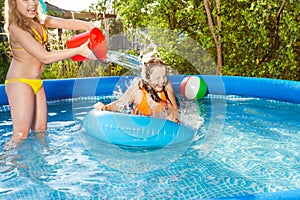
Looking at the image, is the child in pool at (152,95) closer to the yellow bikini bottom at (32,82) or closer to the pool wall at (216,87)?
the yellow bikini bottom at (32,82)

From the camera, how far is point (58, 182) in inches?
104

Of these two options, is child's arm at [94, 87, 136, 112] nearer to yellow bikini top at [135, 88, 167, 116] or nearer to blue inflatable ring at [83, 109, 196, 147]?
yellow bikini top at [135, 88, 167, 116]

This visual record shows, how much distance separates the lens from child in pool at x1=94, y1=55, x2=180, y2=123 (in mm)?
3365

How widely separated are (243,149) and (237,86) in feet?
9.05

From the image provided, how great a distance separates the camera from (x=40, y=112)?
326cm

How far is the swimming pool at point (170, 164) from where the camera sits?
8.16 feet

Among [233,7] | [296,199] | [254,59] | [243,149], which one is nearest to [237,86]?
[254,59]

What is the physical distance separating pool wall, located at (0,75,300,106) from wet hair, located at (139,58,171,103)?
76.0 inches

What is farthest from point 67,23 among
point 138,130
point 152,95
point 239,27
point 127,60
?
point 239,27

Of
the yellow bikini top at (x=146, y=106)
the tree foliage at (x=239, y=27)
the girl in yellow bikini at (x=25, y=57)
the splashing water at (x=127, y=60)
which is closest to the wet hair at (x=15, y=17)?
the girl in yellow bikini at (x=25, y=57)

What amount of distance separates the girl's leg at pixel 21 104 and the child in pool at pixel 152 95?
26.8 inches

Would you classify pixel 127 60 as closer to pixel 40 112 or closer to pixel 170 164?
pixel 40 112

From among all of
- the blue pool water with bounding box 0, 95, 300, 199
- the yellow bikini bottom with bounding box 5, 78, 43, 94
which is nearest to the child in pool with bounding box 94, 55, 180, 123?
the blue pool water with bounding box 0, 95, 300, 199

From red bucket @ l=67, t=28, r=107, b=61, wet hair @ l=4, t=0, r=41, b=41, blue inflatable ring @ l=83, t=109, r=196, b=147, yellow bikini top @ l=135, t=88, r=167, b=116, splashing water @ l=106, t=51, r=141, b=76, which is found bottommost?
blue inflatable ring @ l=83, t=109, r=196, b=147
